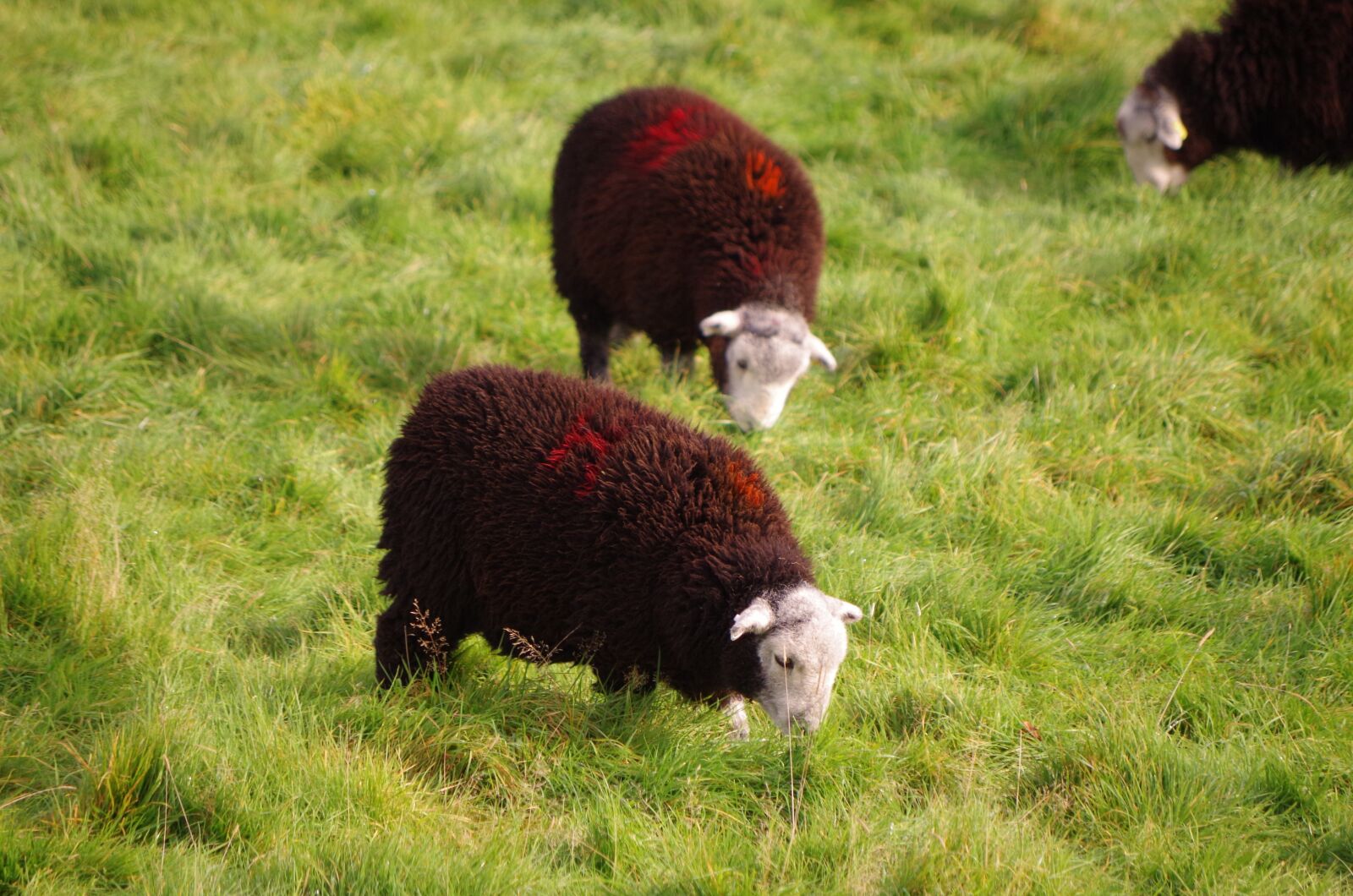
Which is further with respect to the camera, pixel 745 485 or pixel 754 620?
pixel 745 485

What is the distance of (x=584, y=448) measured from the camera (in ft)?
12.4

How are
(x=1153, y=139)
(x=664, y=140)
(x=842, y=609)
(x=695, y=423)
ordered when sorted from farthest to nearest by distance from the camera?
(x=1153, y=139), (x=664, y=140), (x=695, y=423), (x=842, y=609)

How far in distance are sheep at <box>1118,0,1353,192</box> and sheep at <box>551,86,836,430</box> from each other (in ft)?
9.87

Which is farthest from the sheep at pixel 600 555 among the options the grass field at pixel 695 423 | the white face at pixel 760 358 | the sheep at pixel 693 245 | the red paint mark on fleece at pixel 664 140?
the red paint mark on fleece at pixel 664 140

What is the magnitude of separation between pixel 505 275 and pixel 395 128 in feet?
5.92

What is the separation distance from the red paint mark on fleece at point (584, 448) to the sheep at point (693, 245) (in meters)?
1.88

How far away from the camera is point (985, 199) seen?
7984mm

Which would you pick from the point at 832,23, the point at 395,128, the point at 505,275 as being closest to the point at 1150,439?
the point at 505,275

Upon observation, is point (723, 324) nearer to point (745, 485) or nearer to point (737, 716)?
point (745, 485)

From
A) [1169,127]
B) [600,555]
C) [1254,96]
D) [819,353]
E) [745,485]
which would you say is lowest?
[819,353]

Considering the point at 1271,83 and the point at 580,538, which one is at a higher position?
the point at 1271,83

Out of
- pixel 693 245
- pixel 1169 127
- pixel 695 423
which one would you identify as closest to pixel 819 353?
pixel 693 245

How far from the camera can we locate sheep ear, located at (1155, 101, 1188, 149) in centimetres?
770

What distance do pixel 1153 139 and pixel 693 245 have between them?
12.2 feet
